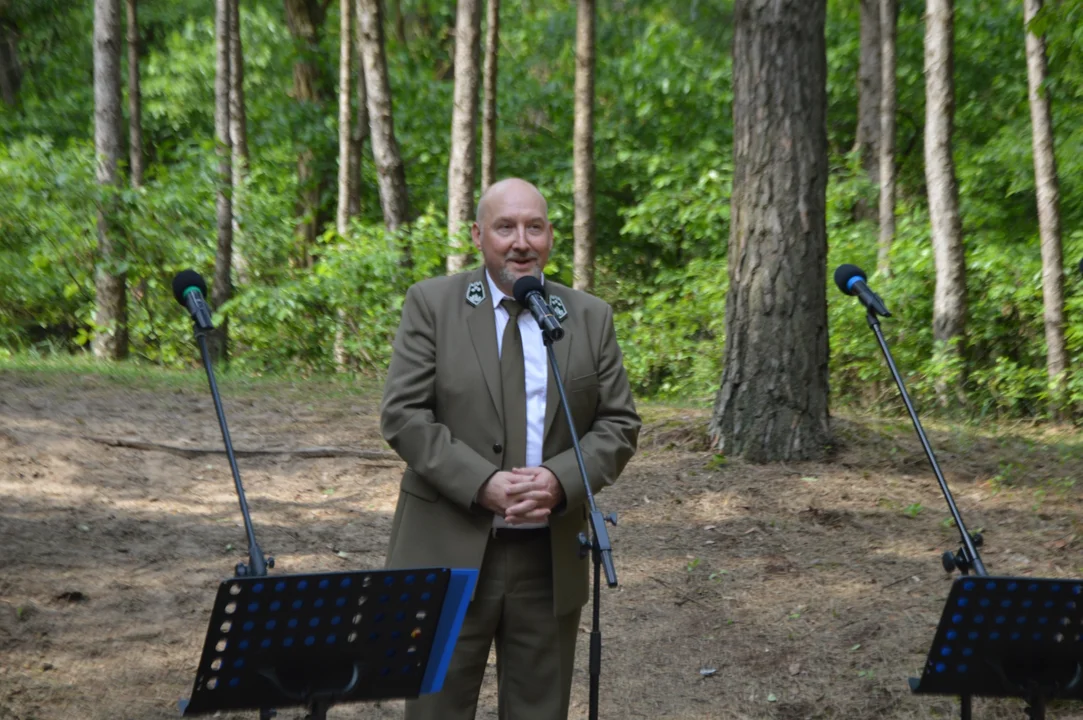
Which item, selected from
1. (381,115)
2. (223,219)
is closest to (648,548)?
(223,219)

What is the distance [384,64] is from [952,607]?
560 inches

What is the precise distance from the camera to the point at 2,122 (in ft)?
69.9

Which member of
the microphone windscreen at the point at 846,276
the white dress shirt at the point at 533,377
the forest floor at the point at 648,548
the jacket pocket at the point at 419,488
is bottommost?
the forest floor at the point at 648,548

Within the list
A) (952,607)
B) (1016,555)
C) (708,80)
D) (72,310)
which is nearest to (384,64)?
(72,310)

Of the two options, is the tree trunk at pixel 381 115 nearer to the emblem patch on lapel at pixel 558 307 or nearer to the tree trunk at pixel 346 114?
the tree trunk at pixel 346 114

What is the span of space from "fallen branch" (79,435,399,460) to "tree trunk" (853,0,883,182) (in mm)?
11755

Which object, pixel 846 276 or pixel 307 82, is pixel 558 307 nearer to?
pixel 846 276

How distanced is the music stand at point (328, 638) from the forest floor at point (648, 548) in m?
2.58

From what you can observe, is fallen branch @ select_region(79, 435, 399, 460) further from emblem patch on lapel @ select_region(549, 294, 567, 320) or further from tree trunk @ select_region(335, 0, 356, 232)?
tree trunk @ select_region(335, 0, 356, 232)

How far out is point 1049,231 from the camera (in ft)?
42.7

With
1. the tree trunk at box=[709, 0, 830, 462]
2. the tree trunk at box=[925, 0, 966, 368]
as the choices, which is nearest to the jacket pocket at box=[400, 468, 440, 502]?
the tree trunk at box=[709, 0, 830, 462]

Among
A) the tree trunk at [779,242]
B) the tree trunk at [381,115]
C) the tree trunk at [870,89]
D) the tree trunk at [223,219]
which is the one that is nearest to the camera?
the tree trunk at [779,242]

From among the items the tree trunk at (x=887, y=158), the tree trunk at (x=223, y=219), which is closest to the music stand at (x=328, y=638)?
the tree trunk at (x=223, y=219)

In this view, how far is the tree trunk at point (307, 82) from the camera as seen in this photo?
23234mm
